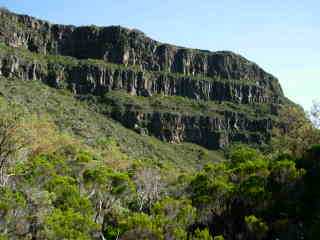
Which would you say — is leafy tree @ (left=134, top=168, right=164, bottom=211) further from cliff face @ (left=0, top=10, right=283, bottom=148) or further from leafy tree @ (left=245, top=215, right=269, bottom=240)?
cliff face @ (left=0, top=10, right=283, bottom=148)

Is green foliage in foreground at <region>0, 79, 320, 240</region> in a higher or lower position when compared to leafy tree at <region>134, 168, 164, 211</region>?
higher

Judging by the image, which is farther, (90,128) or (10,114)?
(90,128)

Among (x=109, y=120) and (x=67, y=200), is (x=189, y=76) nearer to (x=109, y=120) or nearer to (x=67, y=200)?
(x=109, y=120)

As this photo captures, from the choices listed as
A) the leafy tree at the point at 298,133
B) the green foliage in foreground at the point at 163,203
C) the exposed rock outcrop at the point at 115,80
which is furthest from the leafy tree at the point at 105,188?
the exposed rock outcrop at the point at 115,80

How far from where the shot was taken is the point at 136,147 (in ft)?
453

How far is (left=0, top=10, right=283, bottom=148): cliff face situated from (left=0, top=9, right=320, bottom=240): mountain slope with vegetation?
1.30 ft

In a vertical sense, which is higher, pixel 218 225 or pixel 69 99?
pixel 69 99

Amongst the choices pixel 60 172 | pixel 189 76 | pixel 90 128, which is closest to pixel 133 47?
pixel 189 76

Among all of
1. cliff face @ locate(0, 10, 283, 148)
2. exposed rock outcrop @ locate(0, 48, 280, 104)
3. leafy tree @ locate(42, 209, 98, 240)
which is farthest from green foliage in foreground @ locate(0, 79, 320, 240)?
cliff face @ locate(0, 10, 283, 148)

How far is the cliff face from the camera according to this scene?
165 m

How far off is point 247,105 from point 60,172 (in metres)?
131

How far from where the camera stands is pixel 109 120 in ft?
507

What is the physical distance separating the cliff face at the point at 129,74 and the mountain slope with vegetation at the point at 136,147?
0.40 m

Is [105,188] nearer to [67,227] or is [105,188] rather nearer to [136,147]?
[67,227]
